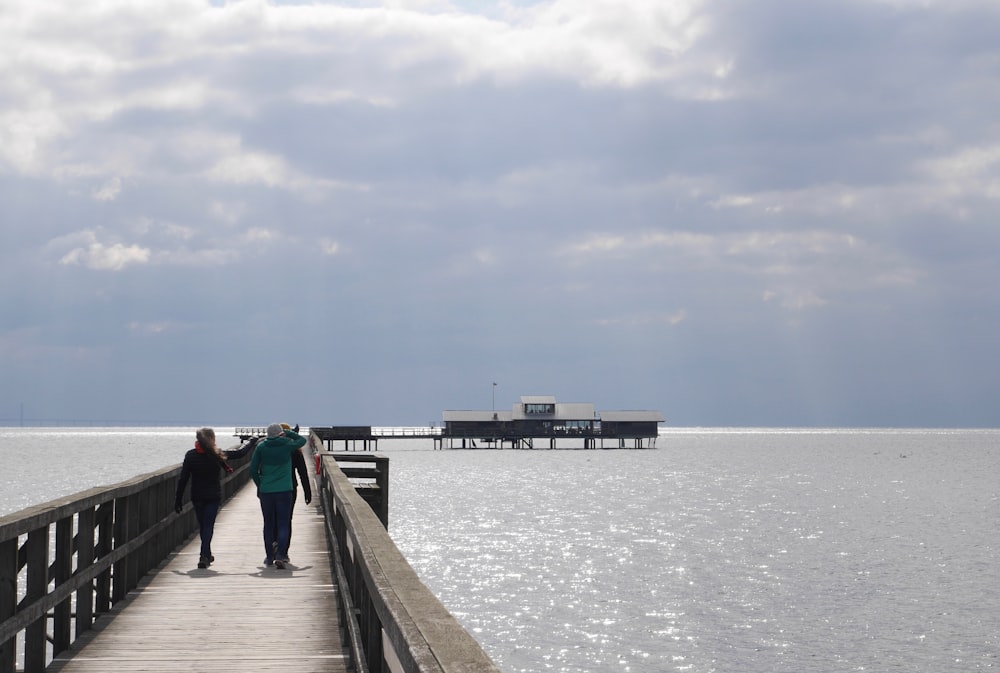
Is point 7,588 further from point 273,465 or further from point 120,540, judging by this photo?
point 273,465

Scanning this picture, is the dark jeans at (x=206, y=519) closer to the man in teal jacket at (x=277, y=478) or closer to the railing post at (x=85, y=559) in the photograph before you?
the man in teal jacket at (x=277, y=478)

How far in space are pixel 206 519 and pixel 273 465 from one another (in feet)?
3.54

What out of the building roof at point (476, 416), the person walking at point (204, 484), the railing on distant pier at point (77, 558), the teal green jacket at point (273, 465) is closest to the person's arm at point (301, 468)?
the teal green jacket at point (273, 465)

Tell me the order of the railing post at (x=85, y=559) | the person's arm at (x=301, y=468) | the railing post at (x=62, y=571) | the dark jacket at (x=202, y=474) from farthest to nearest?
the person's arm at (x=301, y=468) < the dark jacket at (x=202, y=474) < the railing post at (x=85, y=559) < the railing post at (x=62, y=571)

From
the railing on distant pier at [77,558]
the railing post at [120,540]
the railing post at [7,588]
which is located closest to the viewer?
the railing post at [7,588]

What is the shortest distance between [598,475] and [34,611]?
326 feet

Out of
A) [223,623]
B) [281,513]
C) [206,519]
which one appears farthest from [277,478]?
[223,623]

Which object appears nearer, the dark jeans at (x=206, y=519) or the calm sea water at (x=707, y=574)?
the dark jeans at (x=206, y=519)

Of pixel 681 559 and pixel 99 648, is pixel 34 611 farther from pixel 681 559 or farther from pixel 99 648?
pixel 681 559

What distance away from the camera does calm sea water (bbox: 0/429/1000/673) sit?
25422 mm

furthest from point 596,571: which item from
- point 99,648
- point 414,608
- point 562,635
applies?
point 414,608

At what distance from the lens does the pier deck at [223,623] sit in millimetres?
8031

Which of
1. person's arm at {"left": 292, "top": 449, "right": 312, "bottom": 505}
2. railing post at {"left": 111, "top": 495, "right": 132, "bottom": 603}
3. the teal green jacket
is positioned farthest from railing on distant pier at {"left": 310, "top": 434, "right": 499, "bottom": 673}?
person's arm at {"left": 292, "top": 449, "right": 312, "bottom": 505}

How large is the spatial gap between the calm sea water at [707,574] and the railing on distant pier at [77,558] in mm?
12162
